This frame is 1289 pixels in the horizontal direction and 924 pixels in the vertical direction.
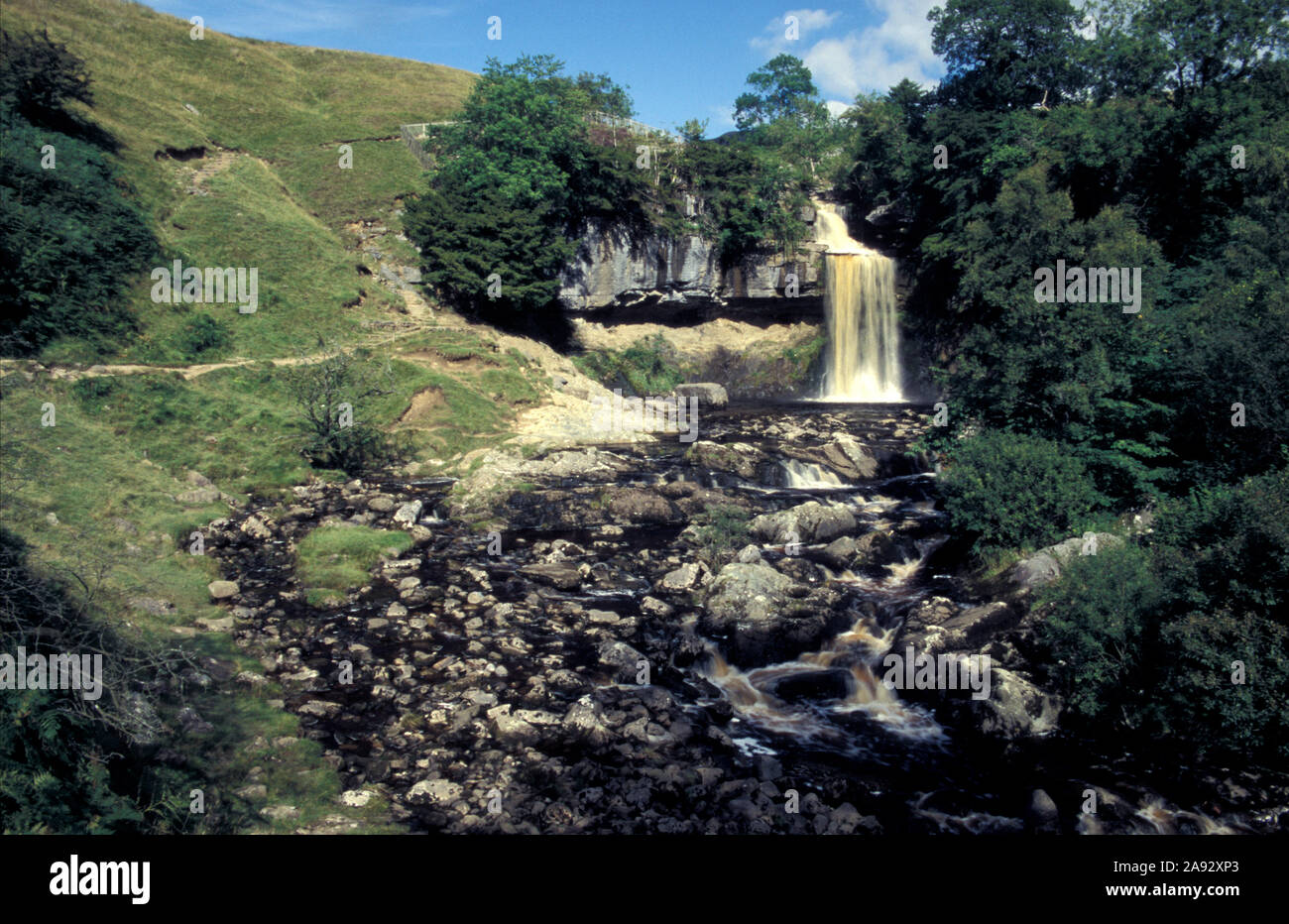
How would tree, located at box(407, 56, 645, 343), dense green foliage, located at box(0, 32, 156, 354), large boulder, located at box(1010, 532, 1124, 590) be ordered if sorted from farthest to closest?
tree, located at box(407, 56, 645, 343) < dense green foliage, located at box(0, 32, 156, 354) < large boulder, located at box(1010, 532, 1124, 590)

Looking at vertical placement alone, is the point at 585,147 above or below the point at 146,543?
above

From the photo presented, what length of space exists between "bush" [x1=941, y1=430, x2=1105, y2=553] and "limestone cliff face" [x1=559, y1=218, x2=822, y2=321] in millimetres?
30089

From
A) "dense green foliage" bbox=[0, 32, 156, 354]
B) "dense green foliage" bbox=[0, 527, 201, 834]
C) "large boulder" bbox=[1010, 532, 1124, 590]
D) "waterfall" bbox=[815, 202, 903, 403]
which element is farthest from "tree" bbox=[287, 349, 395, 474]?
"waterfall" bbox=[815, 202, 903, 403]

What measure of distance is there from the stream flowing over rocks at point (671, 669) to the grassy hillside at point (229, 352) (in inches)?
52.0

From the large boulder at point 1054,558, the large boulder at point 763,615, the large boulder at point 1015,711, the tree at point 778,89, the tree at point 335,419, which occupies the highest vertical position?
the tree at point 778,89

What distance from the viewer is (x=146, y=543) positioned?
19078 mm

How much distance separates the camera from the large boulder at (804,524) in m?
23.5

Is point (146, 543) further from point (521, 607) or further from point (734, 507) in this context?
point (734, 507)

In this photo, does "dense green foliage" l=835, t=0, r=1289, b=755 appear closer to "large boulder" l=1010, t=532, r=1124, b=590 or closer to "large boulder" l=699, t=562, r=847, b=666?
"large boulder" l=1010, t=532, r=1124, b=590

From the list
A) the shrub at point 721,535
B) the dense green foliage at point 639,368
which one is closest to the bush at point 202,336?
the dense green foliage at point 639,368

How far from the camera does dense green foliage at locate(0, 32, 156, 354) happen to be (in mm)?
27344

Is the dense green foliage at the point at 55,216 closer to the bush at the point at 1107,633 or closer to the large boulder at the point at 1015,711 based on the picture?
the large boulder at the point at 1015,711
